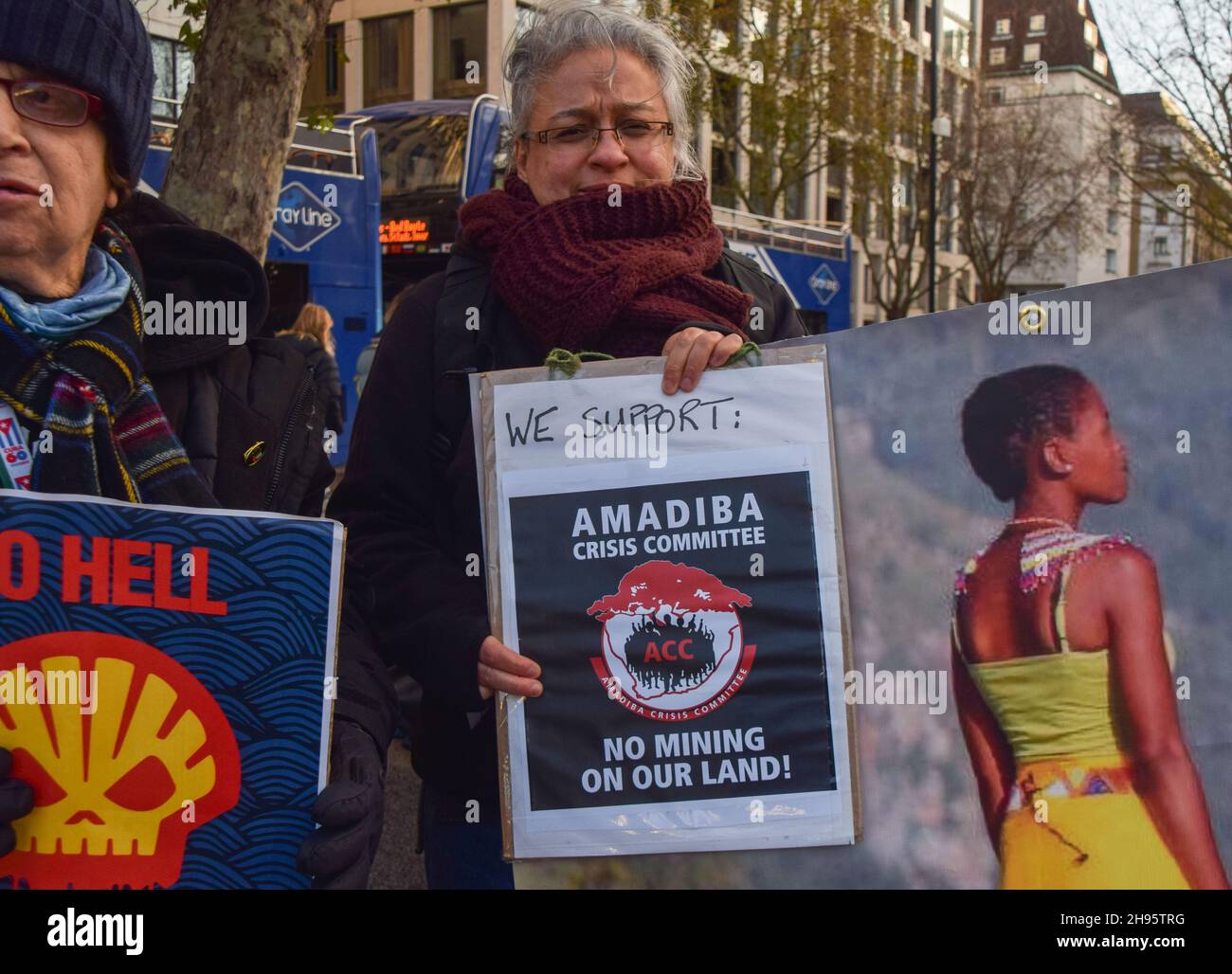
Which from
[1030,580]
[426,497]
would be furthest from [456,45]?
[1030,580]

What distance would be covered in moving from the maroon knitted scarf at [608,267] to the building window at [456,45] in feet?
110

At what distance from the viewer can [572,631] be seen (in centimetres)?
172

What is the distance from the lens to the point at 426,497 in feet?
6.43

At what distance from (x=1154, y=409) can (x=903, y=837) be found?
0.69 meters

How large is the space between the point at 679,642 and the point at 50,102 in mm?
1158

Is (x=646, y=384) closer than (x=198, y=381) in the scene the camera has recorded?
Yes

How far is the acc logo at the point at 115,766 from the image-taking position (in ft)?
4.87

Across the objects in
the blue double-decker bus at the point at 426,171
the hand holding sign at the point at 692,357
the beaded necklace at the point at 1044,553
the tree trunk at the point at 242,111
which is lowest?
the beaded necklace at the point at 1044,553

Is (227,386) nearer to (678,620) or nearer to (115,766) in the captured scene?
(115,766)

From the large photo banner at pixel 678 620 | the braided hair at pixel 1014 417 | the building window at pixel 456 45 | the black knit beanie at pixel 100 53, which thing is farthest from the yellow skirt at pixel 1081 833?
the building window at pixel 456 45

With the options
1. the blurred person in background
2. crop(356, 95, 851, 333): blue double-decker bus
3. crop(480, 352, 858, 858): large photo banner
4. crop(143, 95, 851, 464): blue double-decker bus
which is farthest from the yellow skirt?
crop(356, 95, 851, 333): blue double-decker bus

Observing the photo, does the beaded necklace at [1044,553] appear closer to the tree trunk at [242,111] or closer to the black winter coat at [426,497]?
the black winter coat at [426,497]
